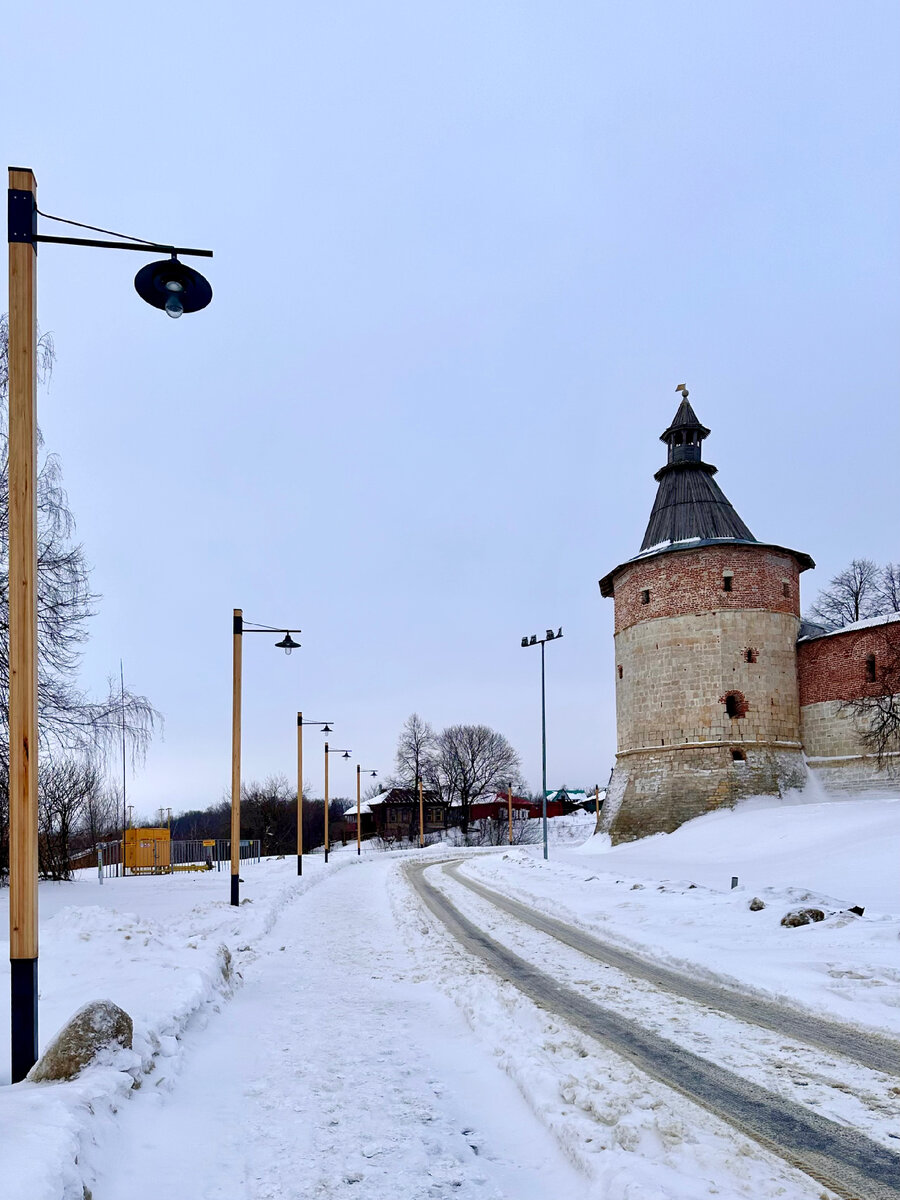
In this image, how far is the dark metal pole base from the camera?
5480 millimetres

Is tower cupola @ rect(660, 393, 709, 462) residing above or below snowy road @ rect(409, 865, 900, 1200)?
above

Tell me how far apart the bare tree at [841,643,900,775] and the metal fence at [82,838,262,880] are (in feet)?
80.6

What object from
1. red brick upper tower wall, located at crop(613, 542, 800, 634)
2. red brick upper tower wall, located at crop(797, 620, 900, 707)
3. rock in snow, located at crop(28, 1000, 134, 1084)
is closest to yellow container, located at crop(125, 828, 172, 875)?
red brick upper tower wall, located at crop(613, 542, 800, 634)

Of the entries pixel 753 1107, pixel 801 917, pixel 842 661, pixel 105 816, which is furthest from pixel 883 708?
pixel 105 816

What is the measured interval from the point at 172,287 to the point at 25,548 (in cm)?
230

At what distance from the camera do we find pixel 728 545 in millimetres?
39125

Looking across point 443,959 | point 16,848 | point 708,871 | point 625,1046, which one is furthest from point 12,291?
point 708,871

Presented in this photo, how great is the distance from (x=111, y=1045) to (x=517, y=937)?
9.03 metres

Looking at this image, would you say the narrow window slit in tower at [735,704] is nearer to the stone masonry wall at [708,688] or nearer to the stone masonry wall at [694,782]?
the stone masonry wall at [708,688]

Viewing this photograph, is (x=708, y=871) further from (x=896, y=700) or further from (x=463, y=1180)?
(x=463, y=1180)

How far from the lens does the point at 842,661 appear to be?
37656mm

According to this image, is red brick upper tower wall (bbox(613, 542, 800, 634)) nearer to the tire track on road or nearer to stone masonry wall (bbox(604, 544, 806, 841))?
stone masonry wall (bbox(604, 544, 806, 841))

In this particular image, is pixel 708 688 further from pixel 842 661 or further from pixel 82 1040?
pixel 82 1040

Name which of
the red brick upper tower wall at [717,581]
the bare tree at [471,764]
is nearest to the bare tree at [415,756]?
the bare tree at [471,764]
